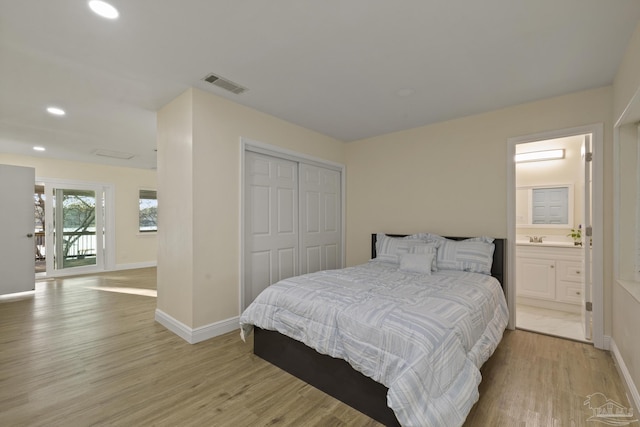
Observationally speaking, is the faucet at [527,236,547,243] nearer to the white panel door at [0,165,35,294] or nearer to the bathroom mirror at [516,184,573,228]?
the bathroom mirror at [516,184,573,228]

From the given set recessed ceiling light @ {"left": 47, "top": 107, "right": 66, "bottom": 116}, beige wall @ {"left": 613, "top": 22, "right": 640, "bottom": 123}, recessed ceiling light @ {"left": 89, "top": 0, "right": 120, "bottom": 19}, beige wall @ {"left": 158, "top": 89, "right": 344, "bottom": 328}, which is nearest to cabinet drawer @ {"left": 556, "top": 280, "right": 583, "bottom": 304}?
beige wall @ {"left": 613, "top": 22, "right": 640, "bottom": 123}

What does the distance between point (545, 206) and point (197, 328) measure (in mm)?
5038

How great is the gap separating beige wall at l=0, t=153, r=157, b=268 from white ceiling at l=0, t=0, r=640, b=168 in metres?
3.07

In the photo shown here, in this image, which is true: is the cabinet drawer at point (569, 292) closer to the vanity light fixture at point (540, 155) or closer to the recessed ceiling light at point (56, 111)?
the vanity light fixture at point (540, 155)

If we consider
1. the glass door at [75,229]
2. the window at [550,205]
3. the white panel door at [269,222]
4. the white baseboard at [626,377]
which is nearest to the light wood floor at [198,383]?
the white baseboard at [626,377]

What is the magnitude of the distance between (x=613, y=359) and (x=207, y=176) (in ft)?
13.6

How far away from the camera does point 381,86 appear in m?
2.83

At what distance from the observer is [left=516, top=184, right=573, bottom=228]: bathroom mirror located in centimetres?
419

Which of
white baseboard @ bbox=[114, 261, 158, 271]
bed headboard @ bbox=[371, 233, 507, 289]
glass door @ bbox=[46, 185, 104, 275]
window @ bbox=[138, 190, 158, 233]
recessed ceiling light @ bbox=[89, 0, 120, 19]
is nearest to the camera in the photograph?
recessed ceiling light @ bbox=[89, 0, 120, 19]

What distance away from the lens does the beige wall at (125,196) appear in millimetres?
6242

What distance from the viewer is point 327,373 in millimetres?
2072

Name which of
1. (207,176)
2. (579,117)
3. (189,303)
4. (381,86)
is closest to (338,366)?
(189,303)

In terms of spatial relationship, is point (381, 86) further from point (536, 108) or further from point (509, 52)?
point (536, 108)

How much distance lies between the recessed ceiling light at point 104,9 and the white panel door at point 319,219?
8.51 ft
